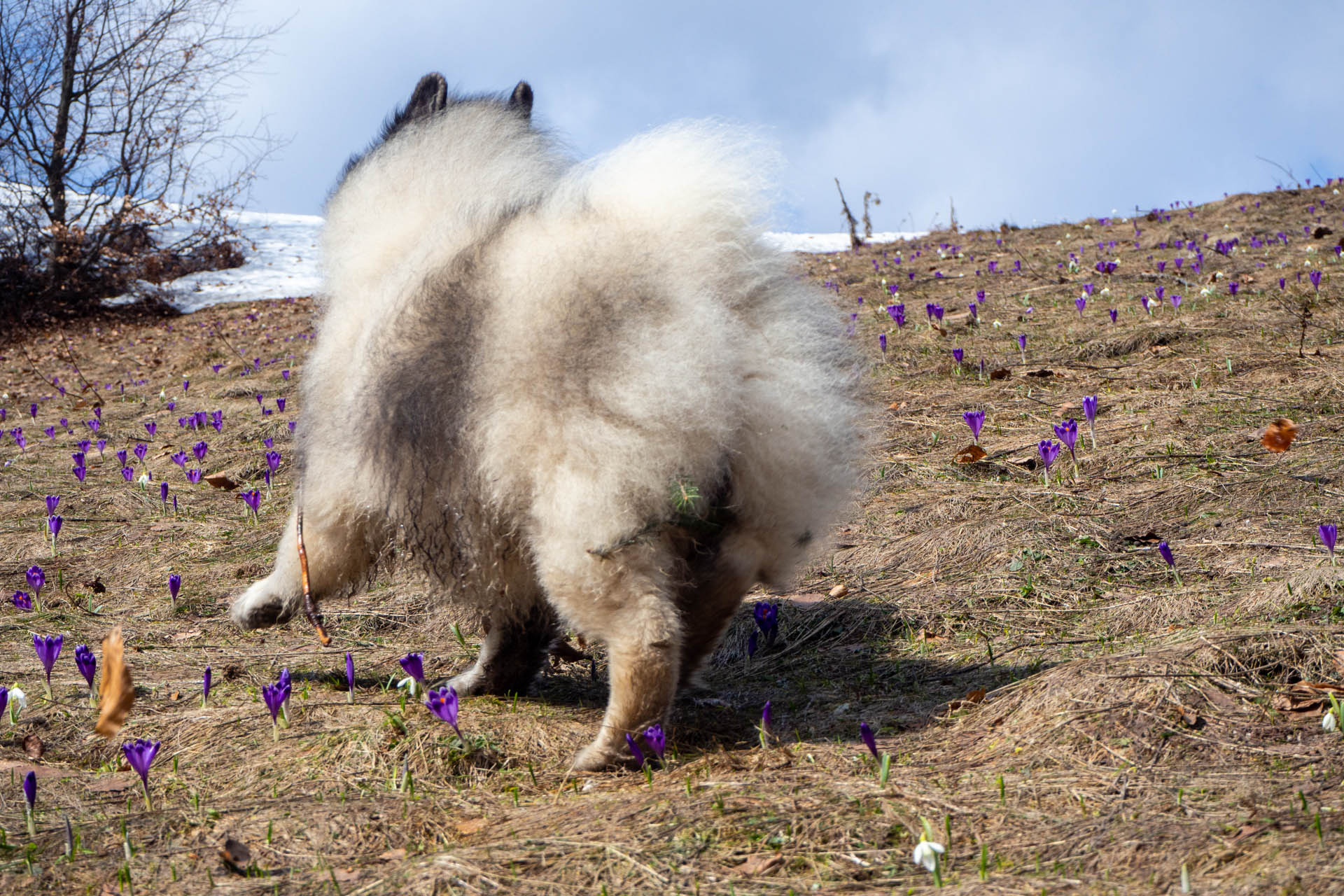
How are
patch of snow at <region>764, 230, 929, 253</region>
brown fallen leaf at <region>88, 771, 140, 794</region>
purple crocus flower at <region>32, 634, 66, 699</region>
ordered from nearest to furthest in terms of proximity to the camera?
brown fallen leaf at <region>88, 771, 140, 794</region>, purple crocus flower at <region>32, 634, 66, 699</region>, patch of snow at <region>764, 230, 929, 253</region>

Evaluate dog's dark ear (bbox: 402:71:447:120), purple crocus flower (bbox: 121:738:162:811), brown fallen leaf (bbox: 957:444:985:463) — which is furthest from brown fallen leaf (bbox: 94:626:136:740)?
brown fallen leaf (bbox: 957:444:985:463)

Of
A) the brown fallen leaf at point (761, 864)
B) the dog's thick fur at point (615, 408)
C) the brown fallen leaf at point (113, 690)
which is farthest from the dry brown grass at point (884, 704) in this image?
the dog's thick fur at point (615, 408)

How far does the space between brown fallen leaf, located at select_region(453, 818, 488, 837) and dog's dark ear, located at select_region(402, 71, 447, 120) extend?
92.0 inches

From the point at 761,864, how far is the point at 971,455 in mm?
3764

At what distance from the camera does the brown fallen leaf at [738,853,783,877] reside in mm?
2066

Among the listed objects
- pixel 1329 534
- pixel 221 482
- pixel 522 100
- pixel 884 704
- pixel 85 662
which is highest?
pixel 522 100

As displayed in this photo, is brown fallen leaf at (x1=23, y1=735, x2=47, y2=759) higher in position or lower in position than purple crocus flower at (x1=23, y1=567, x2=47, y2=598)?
lower

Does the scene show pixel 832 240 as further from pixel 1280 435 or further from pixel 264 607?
pixel 264 607

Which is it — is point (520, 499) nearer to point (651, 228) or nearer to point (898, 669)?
point (651, 228)

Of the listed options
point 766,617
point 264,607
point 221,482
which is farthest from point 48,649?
point 221,482

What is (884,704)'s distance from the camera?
330 centimetres

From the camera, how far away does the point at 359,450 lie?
3000 mm

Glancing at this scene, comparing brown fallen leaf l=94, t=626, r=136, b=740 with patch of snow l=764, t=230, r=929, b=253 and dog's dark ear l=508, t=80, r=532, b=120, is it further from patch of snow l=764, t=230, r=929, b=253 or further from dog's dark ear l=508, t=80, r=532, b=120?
patch of snow l=764, t=230, r=929, b=253

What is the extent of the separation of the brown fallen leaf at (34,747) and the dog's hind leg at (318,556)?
727 millimetres
